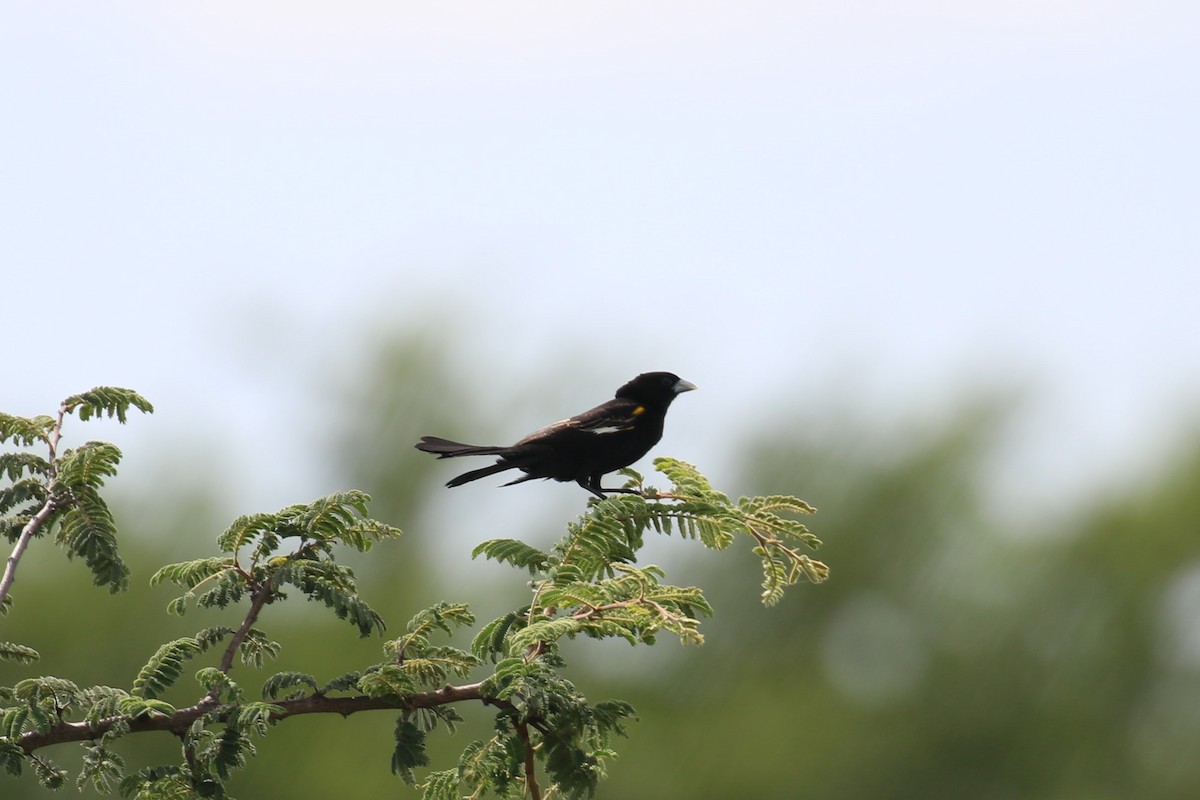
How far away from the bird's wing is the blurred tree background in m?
13.6

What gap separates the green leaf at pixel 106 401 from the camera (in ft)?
10.2

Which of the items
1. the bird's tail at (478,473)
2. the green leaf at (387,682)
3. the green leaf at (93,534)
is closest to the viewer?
the green leaf at (387,682)

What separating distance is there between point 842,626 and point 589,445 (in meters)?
18.5

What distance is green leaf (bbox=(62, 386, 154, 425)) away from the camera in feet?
10.2

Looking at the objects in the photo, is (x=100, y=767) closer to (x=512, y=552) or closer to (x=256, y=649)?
(x=256, y=649)

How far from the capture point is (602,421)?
560 centimetres

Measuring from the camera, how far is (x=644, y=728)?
21.3 meters

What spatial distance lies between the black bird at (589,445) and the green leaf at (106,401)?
204cm

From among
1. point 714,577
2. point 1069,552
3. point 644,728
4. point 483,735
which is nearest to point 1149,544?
point 1069,552

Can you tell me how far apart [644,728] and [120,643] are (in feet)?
27.0

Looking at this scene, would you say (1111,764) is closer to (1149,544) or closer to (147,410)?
(1149,544)

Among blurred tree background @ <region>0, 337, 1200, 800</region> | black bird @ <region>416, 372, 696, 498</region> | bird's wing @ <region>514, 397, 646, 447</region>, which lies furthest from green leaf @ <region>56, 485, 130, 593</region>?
blurred tree background @ <region>0, 337, 1200, 800</region>

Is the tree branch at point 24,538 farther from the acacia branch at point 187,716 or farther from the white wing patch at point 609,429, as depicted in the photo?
the white wing patch at point 609,429

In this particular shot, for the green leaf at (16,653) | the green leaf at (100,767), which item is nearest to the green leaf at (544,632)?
the green leaf at (100,767)
